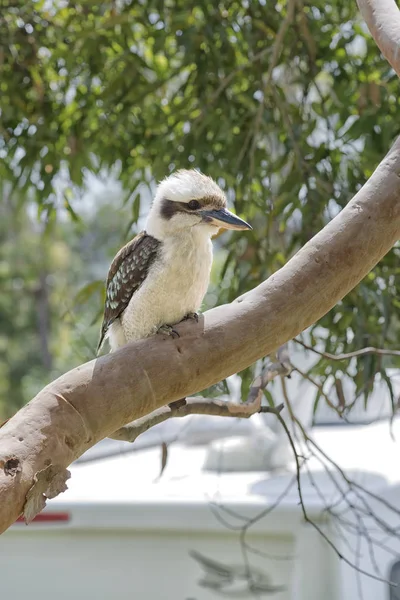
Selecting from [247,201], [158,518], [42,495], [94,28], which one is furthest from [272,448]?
[42,495]

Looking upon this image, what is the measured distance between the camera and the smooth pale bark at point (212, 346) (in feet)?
3.22

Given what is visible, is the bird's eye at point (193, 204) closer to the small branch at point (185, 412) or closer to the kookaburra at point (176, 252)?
the kookaburra at point (176, 252)

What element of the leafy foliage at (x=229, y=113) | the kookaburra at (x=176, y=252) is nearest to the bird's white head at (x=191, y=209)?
the kookaburra at (x=176, y=252)

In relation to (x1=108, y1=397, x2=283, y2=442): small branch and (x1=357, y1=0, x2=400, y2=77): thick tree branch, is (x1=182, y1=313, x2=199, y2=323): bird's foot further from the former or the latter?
(x1=357, y1=0, x2=400, y2=77): thick tree branch

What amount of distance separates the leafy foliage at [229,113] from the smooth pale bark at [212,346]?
72cm

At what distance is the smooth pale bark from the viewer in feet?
3.22

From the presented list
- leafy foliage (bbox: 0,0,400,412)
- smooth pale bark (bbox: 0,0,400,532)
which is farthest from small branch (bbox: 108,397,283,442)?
leafy foliage (bbox: 0,0,400,412)

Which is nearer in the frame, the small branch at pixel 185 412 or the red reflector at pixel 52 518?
the small branch at pixel 185 412

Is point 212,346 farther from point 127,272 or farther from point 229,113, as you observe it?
point 229,113

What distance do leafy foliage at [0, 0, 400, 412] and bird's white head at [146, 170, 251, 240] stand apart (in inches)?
15.2

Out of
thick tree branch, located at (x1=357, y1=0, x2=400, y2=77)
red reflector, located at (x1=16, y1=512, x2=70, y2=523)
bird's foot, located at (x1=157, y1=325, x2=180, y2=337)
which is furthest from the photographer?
red reflector, located at (x1=16, y1=512, x2=70, y2=523)

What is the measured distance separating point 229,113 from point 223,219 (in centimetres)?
88

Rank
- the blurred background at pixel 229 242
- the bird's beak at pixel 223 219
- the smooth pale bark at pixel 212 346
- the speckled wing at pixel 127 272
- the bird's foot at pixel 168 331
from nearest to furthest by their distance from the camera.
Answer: the smooth pale bark at pixel 212 346
the bird's foot at pixel 168 331
the bird's beak at pixel 223 219
the speckled wing at pixel 127 272
the blurred background at pixel 229 242

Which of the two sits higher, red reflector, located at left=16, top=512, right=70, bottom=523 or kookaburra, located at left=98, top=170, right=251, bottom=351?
kookaburra, located at left=98, top=170, right=251, bottom=351
